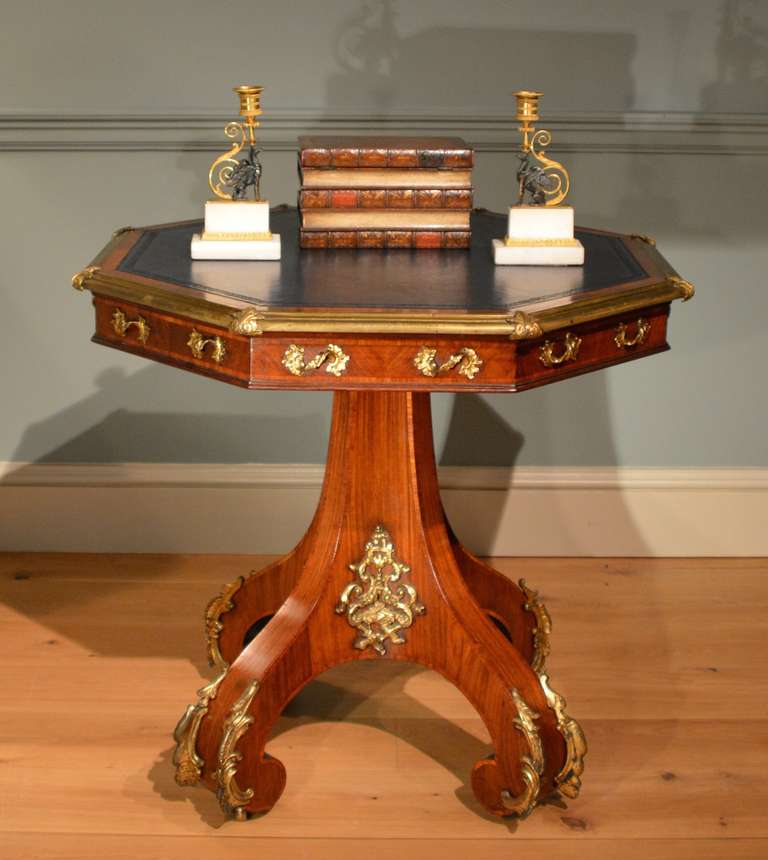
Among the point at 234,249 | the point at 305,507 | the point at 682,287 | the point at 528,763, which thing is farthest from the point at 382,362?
the point at 305,507

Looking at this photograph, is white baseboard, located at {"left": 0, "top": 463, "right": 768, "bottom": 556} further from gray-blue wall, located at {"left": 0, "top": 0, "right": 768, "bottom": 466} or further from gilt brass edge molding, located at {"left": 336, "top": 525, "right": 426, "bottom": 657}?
gilt brass edge molding, located at {"left": 336, "top": 525, "right": 426, "bottom": 657}

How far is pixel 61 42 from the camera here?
2932 mm

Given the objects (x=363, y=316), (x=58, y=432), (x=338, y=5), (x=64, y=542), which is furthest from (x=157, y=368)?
(x=363, y=316)

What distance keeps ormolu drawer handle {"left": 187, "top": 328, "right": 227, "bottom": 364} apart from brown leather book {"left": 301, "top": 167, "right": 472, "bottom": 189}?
1.38 feet

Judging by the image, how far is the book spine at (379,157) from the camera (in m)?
2.18

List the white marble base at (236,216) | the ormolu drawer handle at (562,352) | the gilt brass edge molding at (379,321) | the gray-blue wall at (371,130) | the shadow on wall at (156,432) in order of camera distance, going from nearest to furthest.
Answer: the gilt brass edge molding at (379,321) < the ormolu drawer handle at (562,352) < the white marble base at (236,216) < the gray-blue wall at (371,130) < the shadow on wall at (156,432)

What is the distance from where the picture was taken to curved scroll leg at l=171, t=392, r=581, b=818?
220 cm

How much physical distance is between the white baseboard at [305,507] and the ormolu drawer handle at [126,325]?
1197 mm

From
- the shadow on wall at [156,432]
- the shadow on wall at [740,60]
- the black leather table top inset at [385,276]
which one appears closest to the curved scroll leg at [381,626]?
the black leather table top inset at [385,276]

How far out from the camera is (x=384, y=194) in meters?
2.21

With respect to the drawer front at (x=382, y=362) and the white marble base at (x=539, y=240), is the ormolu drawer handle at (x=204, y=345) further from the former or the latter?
the white marble base at (x=539, y=240)

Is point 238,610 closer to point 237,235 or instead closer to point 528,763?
point 528,763

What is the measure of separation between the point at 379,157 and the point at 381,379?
50cm

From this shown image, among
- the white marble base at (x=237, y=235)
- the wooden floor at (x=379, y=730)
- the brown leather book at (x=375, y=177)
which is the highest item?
the brown leather book at (x=375, y=177)
